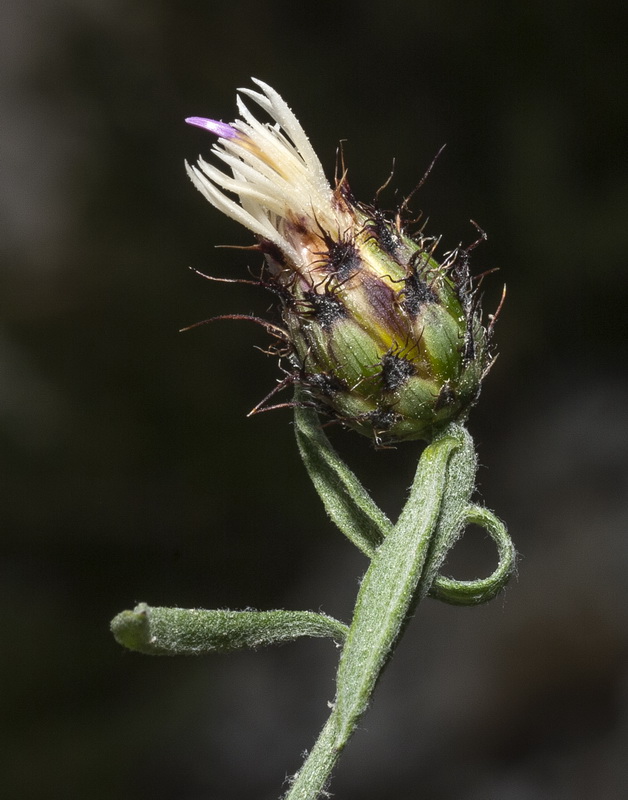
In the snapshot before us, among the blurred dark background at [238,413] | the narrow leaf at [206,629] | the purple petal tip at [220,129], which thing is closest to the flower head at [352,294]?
the purple petal tip at [220,129]

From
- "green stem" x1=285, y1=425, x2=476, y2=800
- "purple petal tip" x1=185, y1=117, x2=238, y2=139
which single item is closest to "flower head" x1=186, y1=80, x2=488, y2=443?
"purple petal tip" x1=185, y1=117, x2=238, y2=139

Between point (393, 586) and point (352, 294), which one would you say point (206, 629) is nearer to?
point (393, 586)

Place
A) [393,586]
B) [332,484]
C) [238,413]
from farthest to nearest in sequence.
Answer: [238,413] → [332,484] → [393,586]

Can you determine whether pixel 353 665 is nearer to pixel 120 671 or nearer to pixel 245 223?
pixel 245 223

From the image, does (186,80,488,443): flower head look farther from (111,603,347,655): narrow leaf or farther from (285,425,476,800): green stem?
(111,603,347,655): narrow leaf

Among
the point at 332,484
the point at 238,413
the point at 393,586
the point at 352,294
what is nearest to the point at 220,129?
the point at 352,294

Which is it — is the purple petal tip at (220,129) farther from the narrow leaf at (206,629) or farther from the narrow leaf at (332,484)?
the narrow leaf at (206,629)
